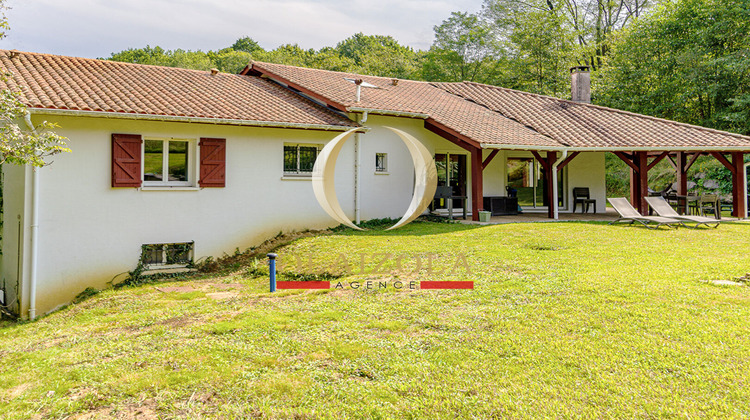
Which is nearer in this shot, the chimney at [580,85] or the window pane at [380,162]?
the window pane at [380,162]

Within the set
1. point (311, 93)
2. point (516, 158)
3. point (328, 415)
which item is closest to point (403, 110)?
point (311, 93)

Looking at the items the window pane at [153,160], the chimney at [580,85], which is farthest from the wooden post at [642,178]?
the window pane at [153,160]

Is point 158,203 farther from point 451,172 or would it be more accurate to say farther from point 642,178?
point 642,178

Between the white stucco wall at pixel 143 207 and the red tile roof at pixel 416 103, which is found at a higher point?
the red tile roof at pixel 416 103

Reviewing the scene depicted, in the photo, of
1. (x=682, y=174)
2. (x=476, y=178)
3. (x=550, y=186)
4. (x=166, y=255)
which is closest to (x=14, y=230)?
(x=166, y=255)

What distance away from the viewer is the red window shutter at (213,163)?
1130 centimetres

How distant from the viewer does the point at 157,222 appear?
35.6 ft

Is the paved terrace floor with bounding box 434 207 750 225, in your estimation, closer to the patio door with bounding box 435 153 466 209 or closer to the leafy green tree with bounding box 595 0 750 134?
the patio door with bounding box 435 153 466 209

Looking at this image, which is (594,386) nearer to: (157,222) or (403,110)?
(157,222)

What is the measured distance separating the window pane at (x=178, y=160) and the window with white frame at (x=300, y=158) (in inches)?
97.4

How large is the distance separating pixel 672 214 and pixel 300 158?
10331 millimetres

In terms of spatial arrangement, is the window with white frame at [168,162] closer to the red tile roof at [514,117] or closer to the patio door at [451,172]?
the red tile roof at [514,117]

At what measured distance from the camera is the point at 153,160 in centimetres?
1106

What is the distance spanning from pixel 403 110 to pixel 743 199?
1075 centimetres
